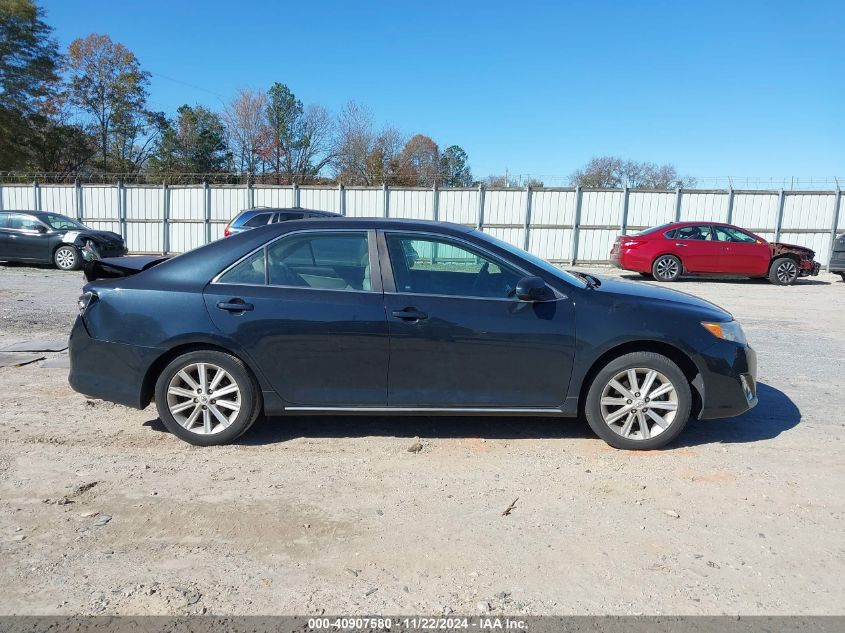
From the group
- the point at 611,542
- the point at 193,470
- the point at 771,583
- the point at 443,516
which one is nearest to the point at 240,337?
the point at 193,470

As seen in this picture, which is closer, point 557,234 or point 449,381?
point 449,381

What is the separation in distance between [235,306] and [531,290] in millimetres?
2058

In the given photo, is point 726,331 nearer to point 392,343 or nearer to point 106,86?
point 392,343

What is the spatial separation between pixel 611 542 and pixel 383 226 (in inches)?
102

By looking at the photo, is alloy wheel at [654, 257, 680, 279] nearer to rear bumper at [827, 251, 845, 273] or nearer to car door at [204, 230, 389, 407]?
rear bumper at [827, 251, 845, 273]

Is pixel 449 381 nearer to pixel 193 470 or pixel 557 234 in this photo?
pixel 193 470

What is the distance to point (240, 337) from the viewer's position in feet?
13.8

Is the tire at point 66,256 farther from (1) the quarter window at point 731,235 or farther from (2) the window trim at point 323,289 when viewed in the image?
(1) the quarter window at point 731,235

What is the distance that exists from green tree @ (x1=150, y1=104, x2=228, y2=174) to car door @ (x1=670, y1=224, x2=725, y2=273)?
1669 inches

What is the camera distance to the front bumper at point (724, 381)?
425 centimetres

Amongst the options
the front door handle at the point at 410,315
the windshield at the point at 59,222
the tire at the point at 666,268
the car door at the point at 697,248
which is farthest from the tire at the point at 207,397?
the windshield at the point at 59,222

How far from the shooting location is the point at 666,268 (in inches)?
615

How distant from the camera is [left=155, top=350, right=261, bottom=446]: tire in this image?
4.25 meters

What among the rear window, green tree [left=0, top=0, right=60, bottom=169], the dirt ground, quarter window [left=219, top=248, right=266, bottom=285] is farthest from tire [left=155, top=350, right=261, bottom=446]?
green tree [left=0, top=0, right=60, bottom=169]
